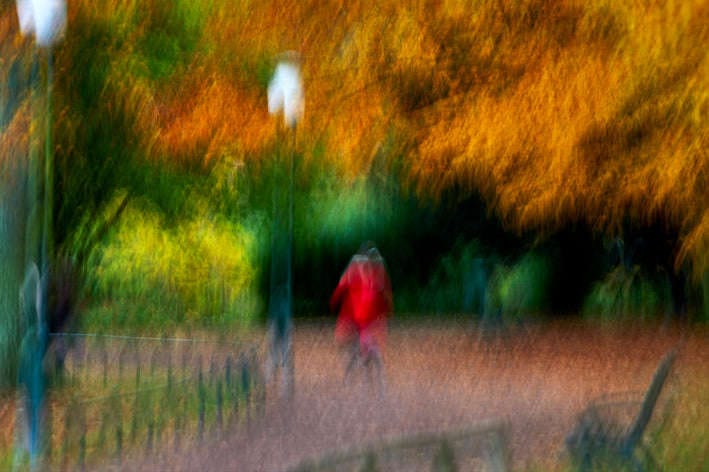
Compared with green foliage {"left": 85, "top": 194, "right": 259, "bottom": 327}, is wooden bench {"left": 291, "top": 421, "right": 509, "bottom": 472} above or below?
below

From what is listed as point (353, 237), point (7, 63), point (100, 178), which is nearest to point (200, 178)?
point (100, 178)

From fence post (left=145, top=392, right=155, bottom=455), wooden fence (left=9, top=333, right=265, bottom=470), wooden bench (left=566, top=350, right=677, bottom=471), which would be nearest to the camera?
wooden bench (left=566, top=350, right=677, bottom=471)

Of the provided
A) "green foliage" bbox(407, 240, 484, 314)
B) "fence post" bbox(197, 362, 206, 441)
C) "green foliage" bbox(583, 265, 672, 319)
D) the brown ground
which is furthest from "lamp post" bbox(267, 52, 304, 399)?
"green foliage" bbox(407, 240, 484, 314)

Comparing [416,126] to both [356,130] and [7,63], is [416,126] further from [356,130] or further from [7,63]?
[7,63]

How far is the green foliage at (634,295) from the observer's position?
30250 mm

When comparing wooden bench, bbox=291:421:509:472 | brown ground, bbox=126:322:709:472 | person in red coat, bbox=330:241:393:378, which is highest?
person in red coat, bbox=330:241:393:378

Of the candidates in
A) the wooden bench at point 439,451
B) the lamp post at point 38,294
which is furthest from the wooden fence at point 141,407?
the wooden bench at point 439,451

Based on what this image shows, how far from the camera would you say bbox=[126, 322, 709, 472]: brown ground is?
12.2 metres

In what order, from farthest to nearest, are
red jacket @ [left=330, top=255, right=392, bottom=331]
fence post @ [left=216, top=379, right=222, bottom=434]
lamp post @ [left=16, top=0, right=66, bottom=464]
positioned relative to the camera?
red jacket @ [left=330, top=255, right=392, bottom=331] → fence post @ [left=216, top=379, right=222, bottom=434] → lamp post @ [left=16, top=0, right=66, bottom=464]

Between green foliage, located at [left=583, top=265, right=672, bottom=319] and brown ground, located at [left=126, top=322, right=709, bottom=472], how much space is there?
1.01m

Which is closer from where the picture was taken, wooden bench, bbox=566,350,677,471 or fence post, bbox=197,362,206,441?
wooden bench, bbox=566,350,677,471

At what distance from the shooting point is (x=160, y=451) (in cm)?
1194

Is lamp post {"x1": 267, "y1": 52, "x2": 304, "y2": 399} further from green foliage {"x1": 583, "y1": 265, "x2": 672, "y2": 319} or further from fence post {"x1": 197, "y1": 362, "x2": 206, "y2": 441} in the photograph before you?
green foliage {"x1": 583, "y1": 265, "x2": 672, "y2": 319}

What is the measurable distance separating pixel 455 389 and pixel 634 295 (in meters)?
14.1
